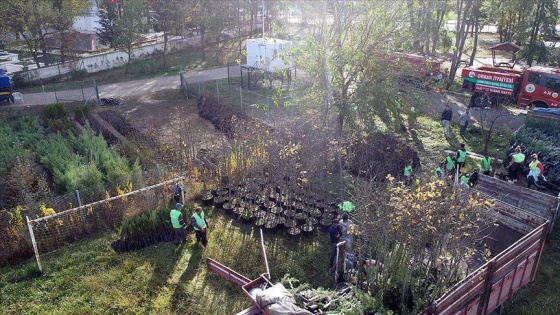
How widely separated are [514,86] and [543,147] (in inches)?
351

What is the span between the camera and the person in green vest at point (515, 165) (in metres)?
12.3

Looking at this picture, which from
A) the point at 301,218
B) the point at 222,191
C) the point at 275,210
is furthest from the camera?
the point at 222,191

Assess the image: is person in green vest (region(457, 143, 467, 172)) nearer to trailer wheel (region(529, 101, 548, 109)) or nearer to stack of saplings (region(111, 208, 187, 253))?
stack of saplings (region(111, 208, 187, 253))

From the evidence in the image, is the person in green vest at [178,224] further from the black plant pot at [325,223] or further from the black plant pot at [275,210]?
the black plant pot at [325,223]

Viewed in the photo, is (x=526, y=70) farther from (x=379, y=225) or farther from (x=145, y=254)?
(x=145, y=254)

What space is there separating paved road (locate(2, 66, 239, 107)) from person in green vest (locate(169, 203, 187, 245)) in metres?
14.1

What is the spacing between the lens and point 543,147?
12695mm

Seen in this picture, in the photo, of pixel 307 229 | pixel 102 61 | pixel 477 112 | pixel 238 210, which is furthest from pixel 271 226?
pixel 102 61

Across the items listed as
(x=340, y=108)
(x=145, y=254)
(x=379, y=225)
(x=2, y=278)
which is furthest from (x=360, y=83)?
(x=2, y=278)

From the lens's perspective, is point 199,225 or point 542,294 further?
point 199,225

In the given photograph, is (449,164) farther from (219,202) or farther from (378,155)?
(219,202)

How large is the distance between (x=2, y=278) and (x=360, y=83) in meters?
10.6

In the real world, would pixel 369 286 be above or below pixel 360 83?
below

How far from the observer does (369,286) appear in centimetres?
704
